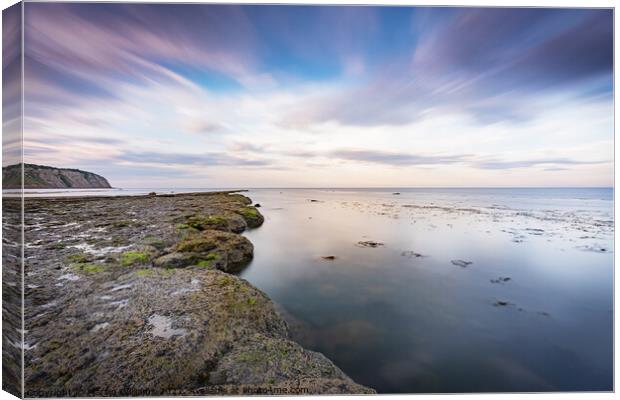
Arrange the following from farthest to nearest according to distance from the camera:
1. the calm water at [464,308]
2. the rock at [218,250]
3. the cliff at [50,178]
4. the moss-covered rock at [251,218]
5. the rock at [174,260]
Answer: the moss-covered rock at [251,218]
the rock at [218,250]
the rock at [174,260]
the calm water at [464,308]
the cliff at [50,178]

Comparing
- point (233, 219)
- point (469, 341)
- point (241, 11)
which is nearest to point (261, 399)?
point (469, 341)

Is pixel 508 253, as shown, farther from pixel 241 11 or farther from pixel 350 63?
pixel 241 11

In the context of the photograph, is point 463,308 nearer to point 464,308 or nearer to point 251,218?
point 464,308

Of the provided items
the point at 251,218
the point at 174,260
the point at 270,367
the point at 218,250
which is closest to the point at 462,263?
the point at 270,367

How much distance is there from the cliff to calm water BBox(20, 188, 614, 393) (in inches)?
7.1

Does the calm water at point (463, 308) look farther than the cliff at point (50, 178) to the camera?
Yes

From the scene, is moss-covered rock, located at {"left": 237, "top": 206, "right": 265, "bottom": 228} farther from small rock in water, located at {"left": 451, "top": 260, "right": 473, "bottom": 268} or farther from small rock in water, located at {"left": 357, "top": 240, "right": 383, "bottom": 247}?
small rock in water, located at {"left": 451, "top": 260, "right": 473, "bottom": 268}

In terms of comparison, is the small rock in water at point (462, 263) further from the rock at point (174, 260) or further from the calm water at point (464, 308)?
the rock at point (174, 260)

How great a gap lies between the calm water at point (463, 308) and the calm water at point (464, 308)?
0.5 inches

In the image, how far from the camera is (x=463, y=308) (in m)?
3.29

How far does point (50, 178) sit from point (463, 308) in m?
6.23

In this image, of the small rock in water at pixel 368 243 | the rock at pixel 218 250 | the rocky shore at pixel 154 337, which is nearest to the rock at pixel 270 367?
the rocky shore at pixel 154 337

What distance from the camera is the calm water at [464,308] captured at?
250 centimetres

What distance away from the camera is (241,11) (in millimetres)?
2773
